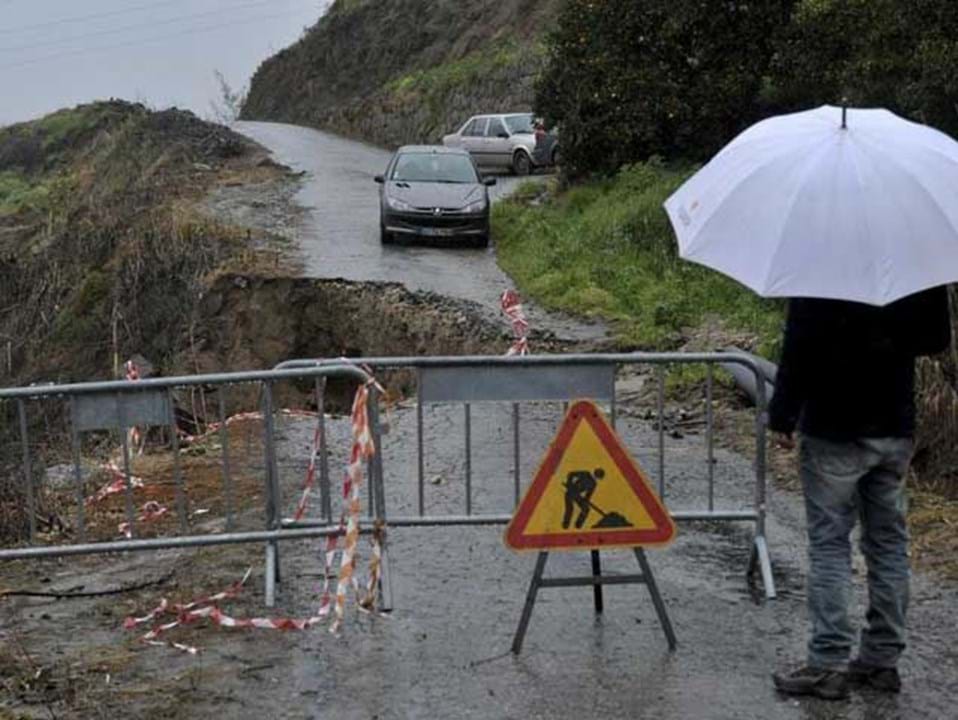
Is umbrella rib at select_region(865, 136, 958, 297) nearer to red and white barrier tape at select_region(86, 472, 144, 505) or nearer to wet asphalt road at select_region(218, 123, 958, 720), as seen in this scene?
wet asphalt road at select_region(218, 123, 958, 720)

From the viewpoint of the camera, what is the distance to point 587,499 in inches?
261

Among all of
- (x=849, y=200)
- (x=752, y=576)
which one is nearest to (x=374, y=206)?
(x=752, y=576)

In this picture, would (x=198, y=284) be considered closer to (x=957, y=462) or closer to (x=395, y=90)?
(x=957, y=462)

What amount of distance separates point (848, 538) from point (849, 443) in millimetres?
446

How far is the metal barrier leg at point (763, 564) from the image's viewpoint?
755 centimetres

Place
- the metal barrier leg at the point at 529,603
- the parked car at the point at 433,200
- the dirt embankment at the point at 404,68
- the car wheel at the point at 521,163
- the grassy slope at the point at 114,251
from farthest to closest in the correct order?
the dirt embankment at the point at 404,68, the car wheel at the point at 521,163, the parked car at the point at 433,200, the grassy slope at the point at 114,251, the metal barrier leg at the point at 529,603

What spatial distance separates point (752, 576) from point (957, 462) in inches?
107

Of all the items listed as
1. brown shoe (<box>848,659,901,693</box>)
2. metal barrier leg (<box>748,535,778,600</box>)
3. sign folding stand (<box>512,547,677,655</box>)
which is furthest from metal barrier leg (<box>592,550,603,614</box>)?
brown shoe (<box>848,659,901,693</box>)

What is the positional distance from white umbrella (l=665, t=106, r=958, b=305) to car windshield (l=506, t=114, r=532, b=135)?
103 feet

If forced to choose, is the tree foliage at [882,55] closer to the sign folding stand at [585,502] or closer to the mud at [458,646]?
the mud at [458,646]

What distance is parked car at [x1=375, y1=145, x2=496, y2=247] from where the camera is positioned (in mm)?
24406

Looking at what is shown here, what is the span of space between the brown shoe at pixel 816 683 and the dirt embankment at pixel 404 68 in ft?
125

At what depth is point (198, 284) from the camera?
22.2 m

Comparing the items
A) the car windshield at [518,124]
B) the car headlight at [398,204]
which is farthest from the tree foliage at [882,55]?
the car windshield at [518,124]
